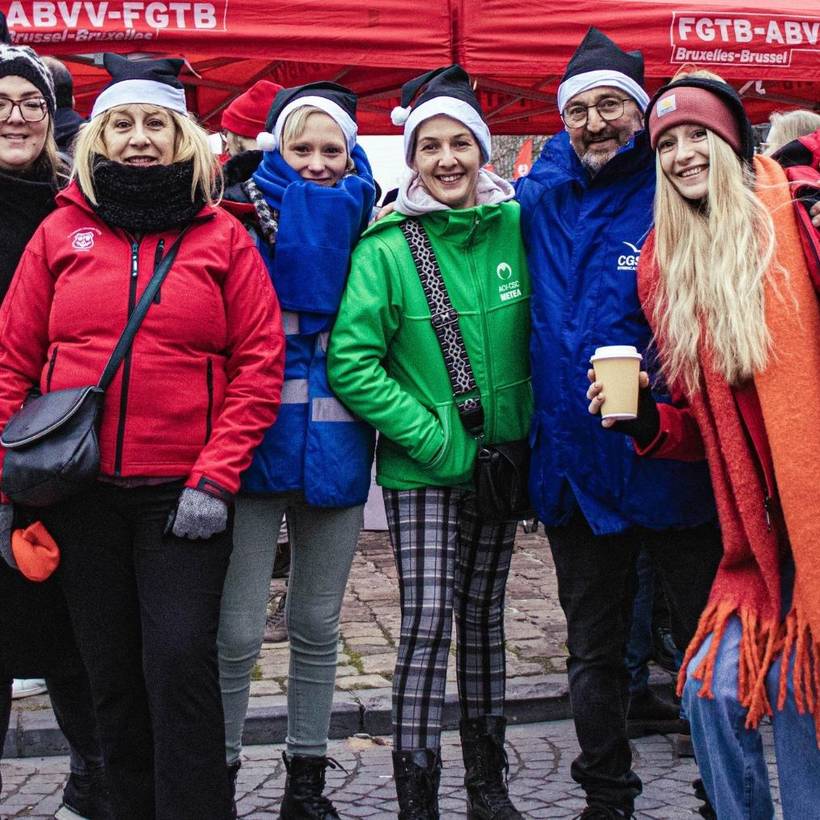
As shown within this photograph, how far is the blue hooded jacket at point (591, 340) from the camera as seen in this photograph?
11.0 ft

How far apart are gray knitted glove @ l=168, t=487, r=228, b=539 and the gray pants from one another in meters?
0.44

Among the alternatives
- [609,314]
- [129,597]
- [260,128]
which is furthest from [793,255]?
[260,128]

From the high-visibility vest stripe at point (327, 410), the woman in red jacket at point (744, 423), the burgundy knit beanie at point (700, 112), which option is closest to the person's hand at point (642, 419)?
the woman in red jacket at point (744, 423)

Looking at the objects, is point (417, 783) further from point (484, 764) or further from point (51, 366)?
point (51, 366)

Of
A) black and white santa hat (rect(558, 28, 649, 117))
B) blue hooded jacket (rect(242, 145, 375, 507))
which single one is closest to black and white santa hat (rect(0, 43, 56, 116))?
blue hooded jacket (rect(242, 145, 375, 507))

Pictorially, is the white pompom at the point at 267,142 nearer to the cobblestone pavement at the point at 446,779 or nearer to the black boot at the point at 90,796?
the black boot at the point at 90,796

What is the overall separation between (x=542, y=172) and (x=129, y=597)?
1.72 metres

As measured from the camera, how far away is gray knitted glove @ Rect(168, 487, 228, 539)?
3.17 metres

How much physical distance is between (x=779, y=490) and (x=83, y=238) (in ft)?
6.18

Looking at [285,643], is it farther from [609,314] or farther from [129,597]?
[609,314]

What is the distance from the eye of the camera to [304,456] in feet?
11.9

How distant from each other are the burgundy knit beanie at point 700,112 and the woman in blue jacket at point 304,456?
1.05m

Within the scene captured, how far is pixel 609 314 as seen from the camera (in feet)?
11.2

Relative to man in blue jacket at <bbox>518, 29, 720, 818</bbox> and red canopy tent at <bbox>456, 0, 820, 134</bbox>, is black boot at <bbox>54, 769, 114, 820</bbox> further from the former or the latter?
red canopy tent at <bbox>456, 0, 820, 134</bbox>
